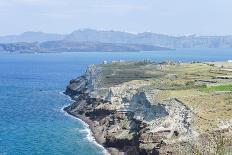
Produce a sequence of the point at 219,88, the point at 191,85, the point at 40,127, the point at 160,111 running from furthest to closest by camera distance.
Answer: the point at 40,127, the point at 191,85, the point at 219,88, the point at 160,111

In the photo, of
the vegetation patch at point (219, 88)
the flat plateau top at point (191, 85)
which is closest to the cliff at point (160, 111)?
the flat plateau top at point (191, 85)

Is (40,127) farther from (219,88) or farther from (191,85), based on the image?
(219,88)

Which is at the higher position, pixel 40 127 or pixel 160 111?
pixel 160 111

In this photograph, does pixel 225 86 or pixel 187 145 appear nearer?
Answer: pixel 187 145

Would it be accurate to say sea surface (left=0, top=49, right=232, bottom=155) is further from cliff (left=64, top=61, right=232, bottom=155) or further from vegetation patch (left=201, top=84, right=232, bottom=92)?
vegetation patch (left=201, top=84, right=232, bottom=92)

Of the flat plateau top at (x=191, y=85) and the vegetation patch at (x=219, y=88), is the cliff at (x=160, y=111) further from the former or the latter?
the vegetation patch at (x=219, y=88)

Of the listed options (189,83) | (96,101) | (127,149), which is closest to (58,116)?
(96,101)

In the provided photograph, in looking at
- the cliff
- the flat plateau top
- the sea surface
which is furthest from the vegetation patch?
the sea surface

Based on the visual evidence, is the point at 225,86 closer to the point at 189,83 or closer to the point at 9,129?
the point at 189,83

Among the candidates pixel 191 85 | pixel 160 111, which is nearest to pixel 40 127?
A: pixel 191 85
